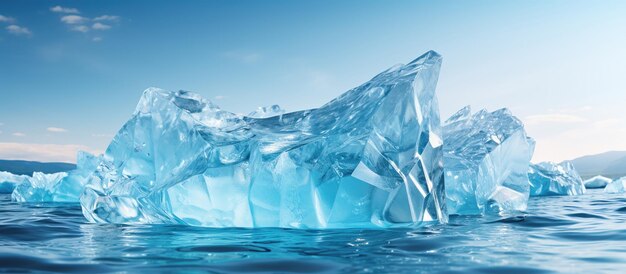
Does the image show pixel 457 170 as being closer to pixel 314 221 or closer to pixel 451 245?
pixel 314 221

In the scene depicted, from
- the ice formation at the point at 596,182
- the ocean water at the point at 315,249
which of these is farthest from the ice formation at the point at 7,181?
the ice formation at the point at 596,182

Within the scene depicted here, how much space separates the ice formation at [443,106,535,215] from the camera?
768 centimetres

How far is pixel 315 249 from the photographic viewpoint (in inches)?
140

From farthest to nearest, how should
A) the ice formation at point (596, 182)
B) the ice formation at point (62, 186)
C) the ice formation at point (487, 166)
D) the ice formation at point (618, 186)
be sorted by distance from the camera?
the ice formation at point (596, 182) → the ice formation at point (618, 186) → the ice formation at point (62, 186) → the ice formation at point (487, 166)

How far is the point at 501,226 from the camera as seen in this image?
532 centimetres

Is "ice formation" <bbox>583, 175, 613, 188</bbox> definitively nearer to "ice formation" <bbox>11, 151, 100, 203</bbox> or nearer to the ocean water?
"ice formation" <bbox>11, 151, 100, 203</bbox>

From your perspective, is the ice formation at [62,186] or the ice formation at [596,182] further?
the ice formation at [596,182]

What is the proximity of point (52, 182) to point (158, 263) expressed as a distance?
Answer: 1177 centimetres

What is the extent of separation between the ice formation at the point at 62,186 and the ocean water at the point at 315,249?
7755mm

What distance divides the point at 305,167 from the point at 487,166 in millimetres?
3861

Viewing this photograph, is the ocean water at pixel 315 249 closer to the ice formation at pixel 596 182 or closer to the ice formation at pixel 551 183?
the ice formation at pixel 551 183

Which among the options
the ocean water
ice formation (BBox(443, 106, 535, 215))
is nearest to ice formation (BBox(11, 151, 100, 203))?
the ocean water

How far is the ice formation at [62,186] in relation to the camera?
12.6 metres

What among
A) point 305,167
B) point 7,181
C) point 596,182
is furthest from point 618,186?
point 7,181
